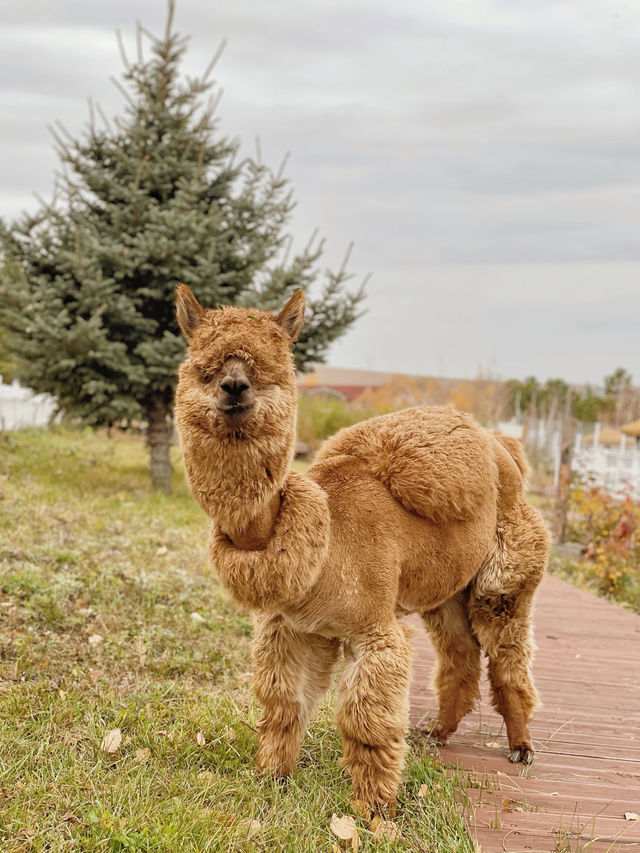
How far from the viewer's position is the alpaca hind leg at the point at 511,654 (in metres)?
4.05

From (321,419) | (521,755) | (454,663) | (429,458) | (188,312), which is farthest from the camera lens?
(321,419)

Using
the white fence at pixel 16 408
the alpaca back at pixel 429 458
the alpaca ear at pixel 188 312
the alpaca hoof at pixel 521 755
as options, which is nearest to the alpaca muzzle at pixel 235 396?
the alpaca ear at pixel 188 312

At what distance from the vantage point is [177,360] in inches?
405

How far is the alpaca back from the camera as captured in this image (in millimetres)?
3502

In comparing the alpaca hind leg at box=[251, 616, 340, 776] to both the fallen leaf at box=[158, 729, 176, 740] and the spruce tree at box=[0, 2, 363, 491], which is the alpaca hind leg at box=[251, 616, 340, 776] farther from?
the spruce tree at box=[0, 2, 363, 491]

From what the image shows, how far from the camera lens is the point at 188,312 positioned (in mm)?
2984

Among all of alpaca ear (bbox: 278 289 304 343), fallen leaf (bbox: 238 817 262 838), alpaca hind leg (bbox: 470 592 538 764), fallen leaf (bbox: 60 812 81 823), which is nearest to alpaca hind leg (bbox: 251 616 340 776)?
fallen leaf (bbox: 238 817 262 838)

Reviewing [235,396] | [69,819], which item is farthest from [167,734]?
[235,396]

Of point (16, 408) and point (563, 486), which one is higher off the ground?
point (563, 486)

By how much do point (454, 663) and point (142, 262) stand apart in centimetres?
765

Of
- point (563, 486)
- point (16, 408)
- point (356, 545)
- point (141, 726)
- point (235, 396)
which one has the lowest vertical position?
point (141, 726)

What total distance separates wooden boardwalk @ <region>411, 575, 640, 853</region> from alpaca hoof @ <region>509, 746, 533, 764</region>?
0.05 meters

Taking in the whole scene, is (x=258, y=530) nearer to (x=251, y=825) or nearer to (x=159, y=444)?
(x=251, y=825)

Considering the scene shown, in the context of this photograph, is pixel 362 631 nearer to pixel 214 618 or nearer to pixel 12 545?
pixel 214 618
